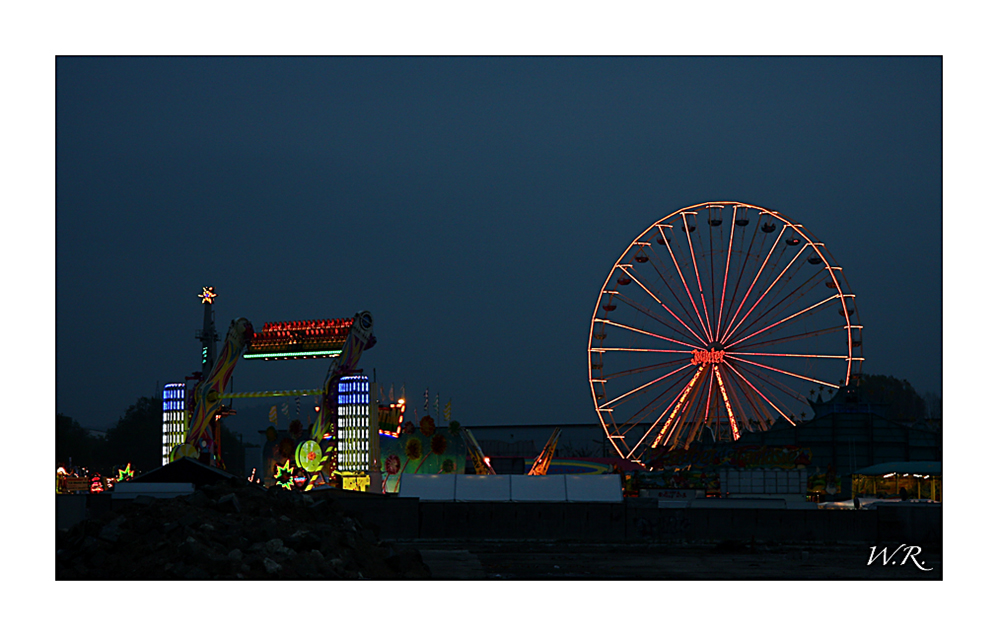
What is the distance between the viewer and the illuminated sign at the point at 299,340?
52.8 meters

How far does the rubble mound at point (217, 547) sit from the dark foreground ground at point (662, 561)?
3.86m

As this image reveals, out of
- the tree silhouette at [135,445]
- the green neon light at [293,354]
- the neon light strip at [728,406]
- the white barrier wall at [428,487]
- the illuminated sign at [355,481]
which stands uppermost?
the green neon light at [293,354]

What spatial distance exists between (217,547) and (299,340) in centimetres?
3357

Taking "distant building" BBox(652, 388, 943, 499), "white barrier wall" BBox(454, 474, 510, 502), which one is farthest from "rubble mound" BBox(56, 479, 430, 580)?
"distant building" BBox(652, 388, 943, 499)

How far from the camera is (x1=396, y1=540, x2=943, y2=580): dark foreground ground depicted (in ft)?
89.3

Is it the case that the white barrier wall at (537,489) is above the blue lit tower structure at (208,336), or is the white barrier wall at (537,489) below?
below

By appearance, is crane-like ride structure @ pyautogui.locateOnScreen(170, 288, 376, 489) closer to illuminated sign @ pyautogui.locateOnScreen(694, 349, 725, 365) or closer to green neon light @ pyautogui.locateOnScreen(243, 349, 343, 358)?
green neon light @ pyautogui.locateOnScreen(243, 349, 343, 358)

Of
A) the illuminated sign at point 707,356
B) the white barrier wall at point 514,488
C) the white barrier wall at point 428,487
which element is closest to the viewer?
the white barrier wall at point 514,488

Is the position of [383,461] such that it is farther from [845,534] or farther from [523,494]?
[845,534]

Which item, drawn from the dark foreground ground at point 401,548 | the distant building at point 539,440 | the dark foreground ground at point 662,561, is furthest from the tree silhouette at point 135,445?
the dark foreground ground at point 662,561

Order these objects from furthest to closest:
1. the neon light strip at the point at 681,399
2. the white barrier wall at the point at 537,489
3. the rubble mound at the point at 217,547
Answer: the neon light strip at the point at 681,399 < the white barrier wall at the point at 537,489 < the rubble mound at the point at 217,547

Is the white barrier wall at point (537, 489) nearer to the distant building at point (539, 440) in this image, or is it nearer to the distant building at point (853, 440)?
the distant building at point (853, 440)

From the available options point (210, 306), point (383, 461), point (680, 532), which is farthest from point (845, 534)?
point (210, 306)

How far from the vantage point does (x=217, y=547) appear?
20703 millimetres
